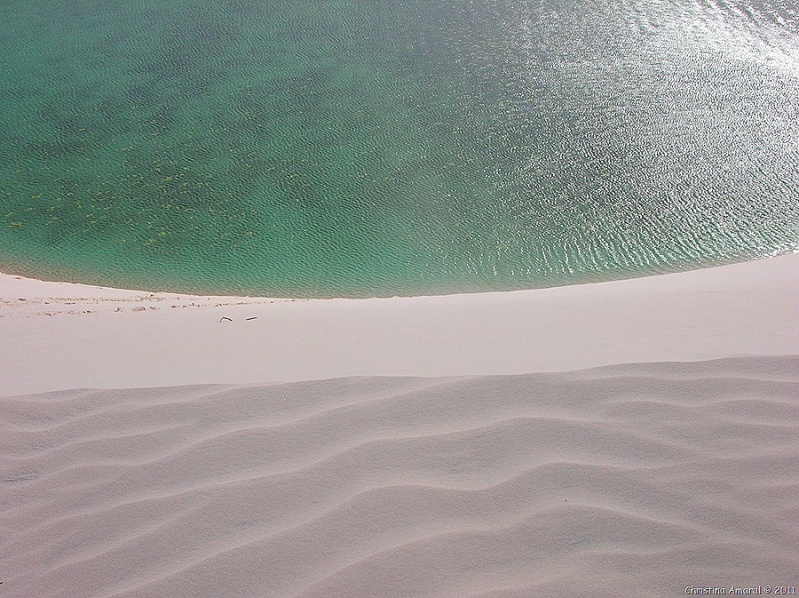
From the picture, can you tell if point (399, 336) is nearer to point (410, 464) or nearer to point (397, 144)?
point (410, 464)

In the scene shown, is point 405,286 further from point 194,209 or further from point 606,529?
point 606,529

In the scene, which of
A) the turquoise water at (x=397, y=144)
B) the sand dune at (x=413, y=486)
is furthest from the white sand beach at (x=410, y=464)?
the turquoise water at (x=397, y=144)

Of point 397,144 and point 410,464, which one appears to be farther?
point 397,144

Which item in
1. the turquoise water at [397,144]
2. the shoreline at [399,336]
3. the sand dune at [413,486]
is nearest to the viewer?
the sand dune at [413,486]

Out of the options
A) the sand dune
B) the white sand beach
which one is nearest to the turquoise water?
the white sand beach

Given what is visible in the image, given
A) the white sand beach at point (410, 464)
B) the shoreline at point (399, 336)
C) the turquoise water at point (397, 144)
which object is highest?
the white sand beach at point (410, 464)

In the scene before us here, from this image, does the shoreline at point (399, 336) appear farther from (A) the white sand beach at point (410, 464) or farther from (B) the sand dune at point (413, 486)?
(B) the sand dune at point (413, 486)

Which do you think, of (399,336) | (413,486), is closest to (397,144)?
(399,336)

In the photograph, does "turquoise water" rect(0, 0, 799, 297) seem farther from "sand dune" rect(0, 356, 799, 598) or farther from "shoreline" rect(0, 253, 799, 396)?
"sand dune" rect(0, 356, 799, 598)
